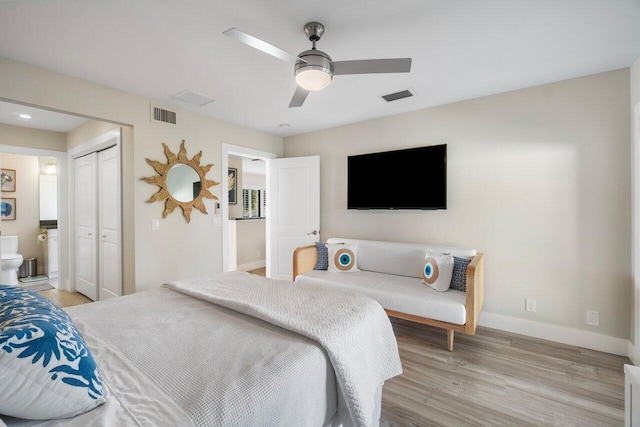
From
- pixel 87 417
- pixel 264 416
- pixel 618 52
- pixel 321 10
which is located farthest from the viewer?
pixel 618 52

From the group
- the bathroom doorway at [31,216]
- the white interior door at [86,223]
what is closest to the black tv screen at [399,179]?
the white interior door at [86,223]

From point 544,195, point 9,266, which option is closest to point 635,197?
point 544,195

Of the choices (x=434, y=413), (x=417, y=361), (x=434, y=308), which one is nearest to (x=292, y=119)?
(x=434, y=308)

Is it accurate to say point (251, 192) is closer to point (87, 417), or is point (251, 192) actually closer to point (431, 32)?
point (431, 32)

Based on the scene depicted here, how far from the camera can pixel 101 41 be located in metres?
2.04

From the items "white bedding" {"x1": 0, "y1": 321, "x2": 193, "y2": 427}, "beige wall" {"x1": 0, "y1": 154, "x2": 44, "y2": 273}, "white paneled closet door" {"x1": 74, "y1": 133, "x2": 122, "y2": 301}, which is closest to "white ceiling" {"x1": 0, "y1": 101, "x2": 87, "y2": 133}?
"white paneled closet door" {"x1": 74, "y1": 133, "x2": 122, "y2": 301}

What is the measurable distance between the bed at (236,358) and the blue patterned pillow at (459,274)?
4.79ft

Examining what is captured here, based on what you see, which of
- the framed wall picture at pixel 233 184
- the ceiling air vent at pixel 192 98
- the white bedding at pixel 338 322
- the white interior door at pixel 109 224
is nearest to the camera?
the white bedding at pixel 338 322

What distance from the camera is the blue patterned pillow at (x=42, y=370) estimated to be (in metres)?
0.68

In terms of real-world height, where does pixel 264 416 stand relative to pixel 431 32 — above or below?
below

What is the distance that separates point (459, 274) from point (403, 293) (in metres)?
0.58

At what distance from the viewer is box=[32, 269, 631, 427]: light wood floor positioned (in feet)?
5.79

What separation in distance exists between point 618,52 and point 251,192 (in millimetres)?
7033

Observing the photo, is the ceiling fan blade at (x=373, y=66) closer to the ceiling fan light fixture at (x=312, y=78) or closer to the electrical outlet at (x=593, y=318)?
the ceiling fan light fixture at (x=312, y=78)
